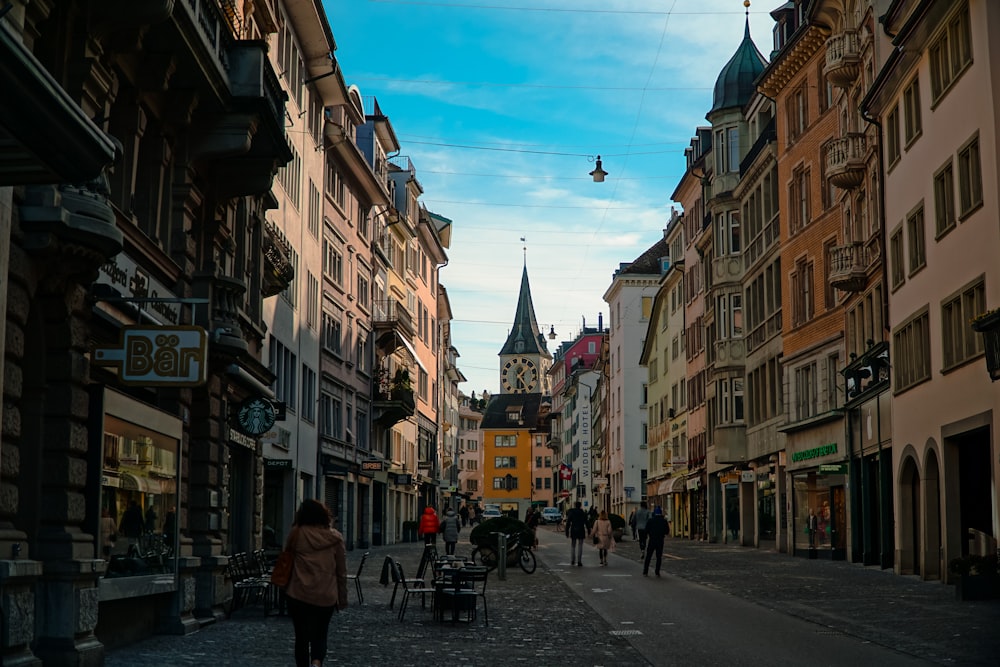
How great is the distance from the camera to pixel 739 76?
5812 centimetres

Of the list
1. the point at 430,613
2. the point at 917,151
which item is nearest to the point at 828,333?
the point at 917,151

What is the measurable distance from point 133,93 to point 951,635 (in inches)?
458

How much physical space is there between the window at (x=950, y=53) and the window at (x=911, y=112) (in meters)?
1.42

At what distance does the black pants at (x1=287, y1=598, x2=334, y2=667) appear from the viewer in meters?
11.6

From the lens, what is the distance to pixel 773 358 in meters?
50.2

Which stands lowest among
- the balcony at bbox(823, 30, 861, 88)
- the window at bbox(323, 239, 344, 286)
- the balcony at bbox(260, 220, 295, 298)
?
the balcony at bbox(260, 220, 295, 298)

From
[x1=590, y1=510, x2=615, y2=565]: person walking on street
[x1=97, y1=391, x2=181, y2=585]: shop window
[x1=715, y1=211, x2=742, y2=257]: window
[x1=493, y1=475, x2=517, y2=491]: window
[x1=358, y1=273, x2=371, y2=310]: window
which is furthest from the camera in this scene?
[x1=493, y1=475, x2=517, y2=491]: window

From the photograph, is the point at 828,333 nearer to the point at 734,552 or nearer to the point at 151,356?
the point at 734,552

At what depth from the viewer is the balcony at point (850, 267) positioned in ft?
123

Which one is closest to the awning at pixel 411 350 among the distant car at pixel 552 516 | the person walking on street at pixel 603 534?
the person walking on street at pixel 603 534

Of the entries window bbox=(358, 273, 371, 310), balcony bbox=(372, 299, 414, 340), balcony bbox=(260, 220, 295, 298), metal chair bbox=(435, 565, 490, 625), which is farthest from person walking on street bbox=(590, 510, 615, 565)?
balcony bbox=(372, 299, 414, 340)

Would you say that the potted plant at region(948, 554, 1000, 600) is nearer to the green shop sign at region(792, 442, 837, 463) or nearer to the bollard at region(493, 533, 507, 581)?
the bollard at region(493, 533, 507, 581)

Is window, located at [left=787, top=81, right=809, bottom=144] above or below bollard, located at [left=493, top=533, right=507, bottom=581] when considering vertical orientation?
above

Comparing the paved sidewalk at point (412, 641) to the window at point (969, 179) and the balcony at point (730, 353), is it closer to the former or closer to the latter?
the window at point (969, 179)
